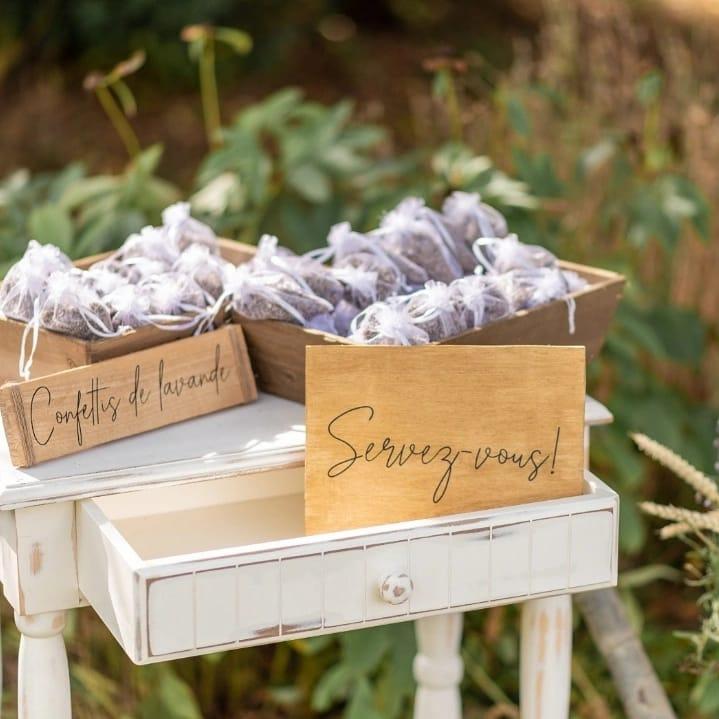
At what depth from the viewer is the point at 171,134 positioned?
4.21 m

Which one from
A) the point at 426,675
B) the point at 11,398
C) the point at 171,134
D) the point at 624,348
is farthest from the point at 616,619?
the point at 171,134

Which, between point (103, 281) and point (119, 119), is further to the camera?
point (119, 119)

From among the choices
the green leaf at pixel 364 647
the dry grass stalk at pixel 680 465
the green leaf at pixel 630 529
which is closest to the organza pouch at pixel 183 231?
the dry grass stalk at pixel 680 465

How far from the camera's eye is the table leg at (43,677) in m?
1.15

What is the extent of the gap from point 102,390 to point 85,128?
3208 millimetres

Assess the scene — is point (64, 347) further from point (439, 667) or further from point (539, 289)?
point (439, 667)

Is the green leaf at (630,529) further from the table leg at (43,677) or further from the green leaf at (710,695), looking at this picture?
the table leg at (43,677)

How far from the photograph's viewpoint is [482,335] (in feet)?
3.90

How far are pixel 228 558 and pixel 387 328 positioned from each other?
0.25 meters

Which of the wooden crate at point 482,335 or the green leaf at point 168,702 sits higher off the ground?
the wooden crate at point 482,335

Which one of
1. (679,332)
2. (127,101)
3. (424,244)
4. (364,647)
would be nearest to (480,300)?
(424,244)

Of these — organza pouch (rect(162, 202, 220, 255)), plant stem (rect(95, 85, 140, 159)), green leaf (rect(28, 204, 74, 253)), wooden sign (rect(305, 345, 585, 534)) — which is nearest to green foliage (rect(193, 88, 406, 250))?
plant stem (rect(95, 85, 140, 159))

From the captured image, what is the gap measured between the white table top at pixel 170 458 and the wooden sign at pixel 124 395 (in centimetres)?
1

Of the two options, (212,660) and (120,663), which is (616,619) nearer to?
(212,660)
